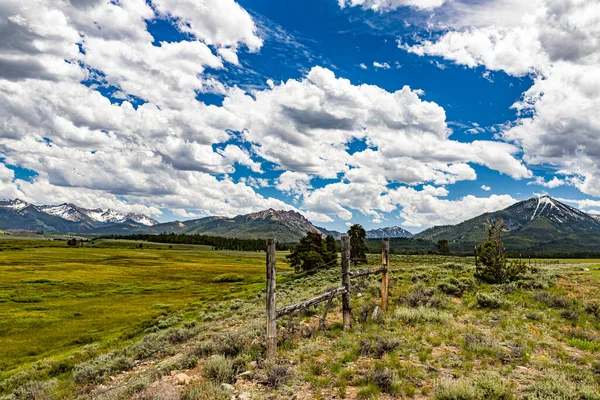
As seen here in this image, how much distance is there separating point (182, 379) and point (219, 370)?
1.27 m

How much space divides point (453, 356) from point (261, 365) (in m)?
6.33

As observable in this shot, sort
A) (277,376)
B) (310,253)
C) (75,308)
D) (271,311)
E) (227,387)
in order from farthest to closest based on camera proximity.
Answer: (310,253) < (75,308) < (271,311) < (277,376) < (227,387)

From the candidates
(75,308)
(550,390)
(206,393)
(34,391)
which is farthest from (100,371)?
(75,308)

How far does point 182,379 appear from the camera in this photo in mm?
10727

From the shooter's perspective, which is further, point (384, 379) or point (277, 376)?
point (277, 376)

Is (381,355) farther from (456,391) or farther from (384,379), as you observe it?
(456,391)

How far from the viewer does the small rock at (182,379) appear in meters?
10.6

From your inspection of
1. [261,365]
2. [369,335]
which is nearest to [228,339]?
[261,365]

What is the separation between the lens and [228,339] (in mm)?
13961

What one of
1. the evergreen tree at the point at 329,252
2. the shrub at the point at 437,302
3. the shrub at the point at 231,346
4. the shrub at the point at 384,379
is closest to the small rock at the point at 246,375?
the shrub at the point at 231,346

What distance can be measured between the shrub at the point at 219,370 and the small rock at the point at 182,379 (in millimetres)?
491

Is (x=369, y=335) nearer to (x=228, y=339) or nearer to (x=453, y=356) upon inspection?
(x=453, y=356)

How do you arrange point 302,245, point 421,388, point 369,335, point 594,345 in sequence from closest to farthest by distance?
point 421,388
point 594,345
point 369,335
point 302,245

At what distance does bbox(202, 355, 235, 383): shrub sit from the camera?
10234 mm
